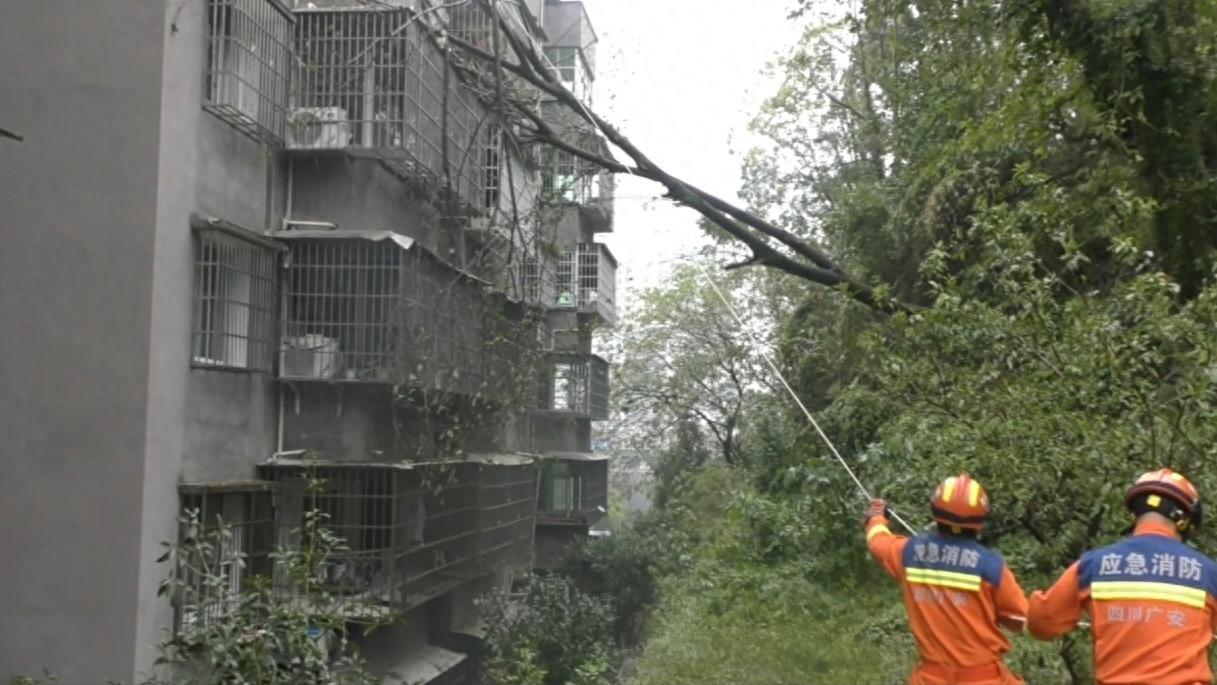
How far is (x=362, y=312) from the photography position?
551 inches

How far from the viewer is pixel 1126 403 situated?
23.5 feet

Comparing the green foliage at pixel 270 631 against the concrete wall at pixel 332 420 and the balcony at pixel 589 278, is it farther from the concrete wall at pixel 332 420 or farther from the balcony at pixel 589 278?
the balcony at pixel 589 278

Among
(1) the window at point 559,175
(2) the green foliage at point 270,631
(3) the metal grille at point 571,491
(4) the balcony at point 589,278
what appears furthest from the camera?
(3) the metal grille at point 571,491

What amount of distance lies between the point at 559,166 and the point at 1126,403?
8.83 metres

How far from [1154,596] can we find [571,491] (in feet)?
80.1

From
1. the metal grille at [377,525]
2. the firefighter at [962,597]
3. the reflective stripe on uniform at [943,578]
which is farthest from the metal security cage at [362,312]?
the firefighter at [962,597]

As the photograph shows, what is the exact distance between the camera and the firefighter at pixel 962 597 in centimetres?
557

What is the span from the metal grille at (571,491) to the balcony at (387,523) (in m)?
9.16

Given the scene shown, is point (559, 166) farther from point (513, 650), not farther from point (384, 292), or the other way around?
point (513, 650)

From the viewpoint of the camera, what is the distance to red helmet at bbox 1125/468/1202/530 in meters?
4.95

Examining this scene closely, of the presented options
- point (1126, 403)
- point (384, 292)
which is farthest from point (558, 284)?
point (1126, 403)

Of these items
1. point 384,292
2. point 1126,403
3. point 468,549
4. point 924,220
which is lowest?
point 468,549

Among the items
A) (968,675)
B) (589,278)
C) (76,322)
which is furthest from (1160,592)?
(589,278)

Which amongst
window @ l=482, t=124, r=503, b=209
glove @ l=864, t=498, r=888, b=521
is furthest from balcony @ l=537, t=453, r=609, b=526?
glove @ l=864, t=498, r=888, b=521
